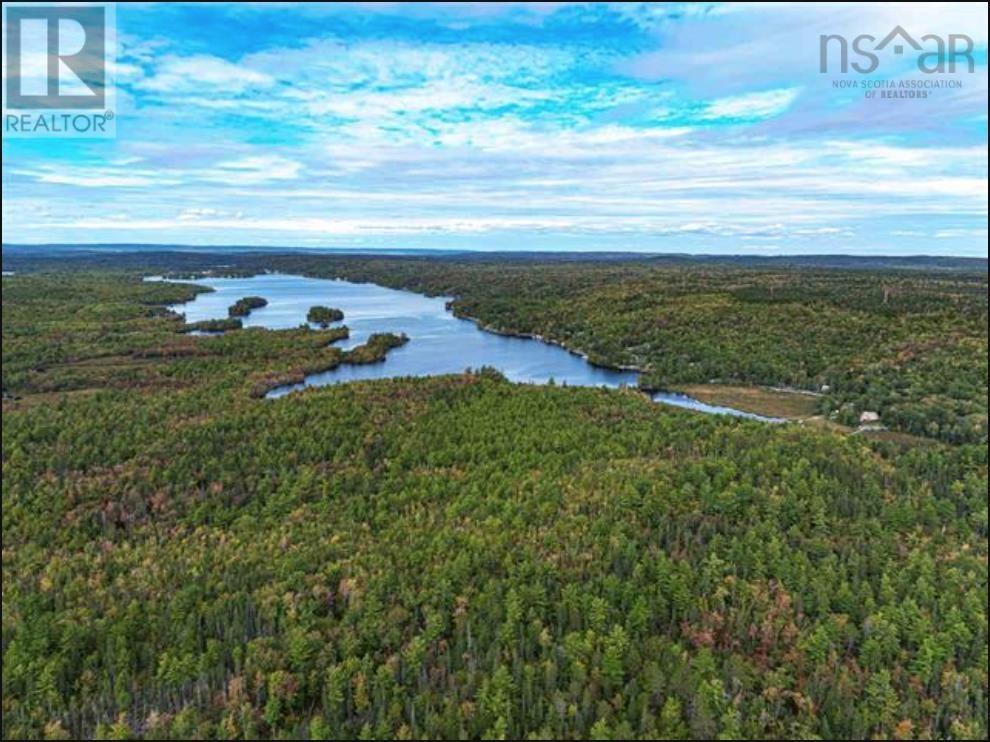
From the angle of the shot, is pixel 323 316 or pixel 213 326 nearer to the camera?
pixel 213 326

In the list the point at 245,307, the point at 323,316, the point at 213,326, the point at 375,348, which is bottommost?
the point at 375,348

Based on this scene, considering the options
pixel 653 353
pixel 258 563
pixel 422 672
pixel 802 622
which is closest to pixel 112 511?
pixel 258 563

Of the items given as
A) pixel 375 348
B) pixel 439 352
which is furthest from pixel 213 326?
pixel 439 352

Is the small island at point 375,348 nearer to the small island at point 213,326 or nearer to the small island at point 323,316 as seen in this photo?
the small island at point 323,316

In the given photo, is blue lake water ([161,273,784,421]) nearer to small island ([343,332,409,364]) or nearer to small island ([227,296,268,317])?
small island ([343,332,409,364])

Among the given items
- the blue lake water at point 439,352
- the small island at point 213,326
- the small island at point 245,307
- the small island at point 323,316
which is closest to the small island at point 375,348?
the blue lake water at point 439,352

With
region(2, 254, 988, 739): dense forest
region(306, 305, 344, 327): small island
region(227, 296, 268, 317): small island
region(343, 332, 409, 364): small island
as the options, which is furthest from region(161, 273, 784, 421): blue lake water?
region(2, 254, 988, 739): dense forest

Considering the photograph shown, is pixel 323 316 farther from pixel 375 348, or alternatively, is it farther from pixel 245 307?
pixel 375 348
